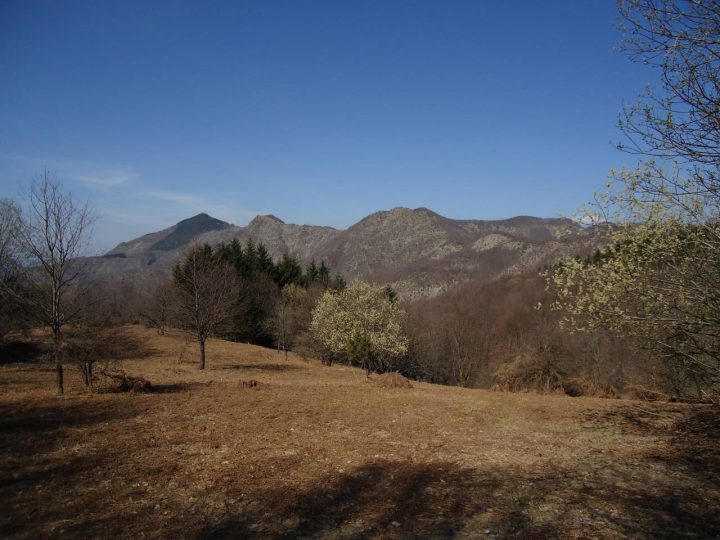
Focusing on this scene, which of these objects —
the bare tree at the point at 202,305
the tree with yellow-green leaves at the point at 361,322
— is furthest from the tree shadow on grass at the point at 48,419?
the tree with yellow-green leaves at the point at 361,322

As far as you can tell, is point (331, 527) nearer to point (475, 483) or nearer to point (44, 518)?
point (475, 483)

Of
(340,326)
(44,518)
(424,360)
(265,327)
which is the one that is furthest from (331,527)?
(424,360)

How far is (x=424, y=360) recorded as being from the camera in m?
47.4

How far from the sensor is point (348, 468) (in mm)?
8172

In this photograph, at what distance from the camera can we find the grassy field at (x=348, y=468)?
5.82 metres

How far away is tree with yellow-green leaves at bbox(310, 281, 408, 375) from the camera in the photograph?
108ft

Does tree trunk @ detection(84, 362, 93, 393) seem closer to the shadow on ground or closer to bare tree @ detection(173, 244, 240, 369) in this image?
bare tree @ detection(173, 244, 240, 369)

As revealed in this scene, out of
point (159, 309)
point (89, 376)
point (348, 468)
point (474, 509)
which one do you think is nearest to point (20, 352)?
point (89, 376)

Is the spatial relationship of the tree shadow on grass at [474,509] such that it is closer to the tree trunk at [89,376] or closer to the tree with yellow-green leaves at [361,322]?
the tree trunk at [89,376]

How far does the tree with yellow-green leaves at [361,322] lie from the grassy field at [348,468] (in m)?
18.2

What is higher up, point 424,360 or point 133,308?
point 133,308

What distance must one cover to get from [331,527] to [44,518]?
4.01 metres

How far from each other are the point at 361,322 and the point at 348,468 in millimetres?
25802

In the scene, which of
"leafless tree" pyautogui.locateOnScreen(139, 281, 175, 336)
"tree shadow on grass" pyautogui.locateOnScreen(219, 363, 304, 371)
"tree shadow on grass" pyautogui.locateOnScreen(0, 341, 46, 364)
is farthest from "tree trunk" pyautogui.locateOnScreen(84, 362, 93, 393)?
"leafless tree" pyautogui.locateOnScreen(139, 281, 175, 336)
